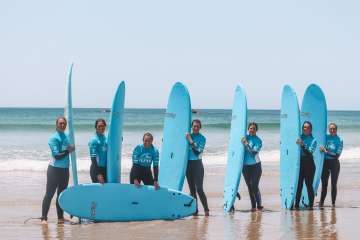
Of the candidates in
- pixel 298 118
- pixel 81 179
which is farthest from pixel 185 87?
pixel 81 179

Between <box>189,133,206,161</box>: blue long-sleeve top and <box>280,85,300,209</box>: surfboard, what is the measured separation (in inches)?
61.8

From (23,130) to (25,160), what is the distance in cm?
2115

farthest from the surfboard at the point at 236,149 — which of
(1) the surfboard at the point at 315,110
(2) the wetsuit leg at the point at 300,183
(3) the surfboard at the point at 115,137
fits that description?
(3) the surfboard at the point at 115,137

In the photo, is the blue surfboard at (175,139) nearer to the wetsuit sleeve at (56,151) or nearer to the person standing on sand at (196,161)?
the person standing on sand at (196,161)

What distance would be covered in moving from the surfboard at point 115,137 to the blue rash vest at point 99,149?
0.29ft

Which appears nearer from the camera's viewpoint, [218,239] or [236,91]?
[218,239]

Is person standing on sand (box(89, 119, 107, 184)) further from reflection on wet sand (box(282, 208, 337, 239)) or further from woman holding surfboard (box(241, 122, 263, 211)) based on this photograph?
reflection on wet sand (box(282, 208, 337, 239))

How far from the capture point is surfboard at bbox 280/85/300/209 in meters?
9.52

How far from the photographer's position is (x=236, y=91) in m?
9.70

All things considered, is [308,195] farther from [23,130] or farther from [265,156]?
[23,130]


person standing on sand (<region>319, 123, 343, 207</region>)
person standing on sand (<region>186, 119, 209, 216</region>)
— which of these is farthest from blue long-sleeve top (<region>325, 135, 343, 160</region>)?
person standing on sand (<region>186, 119, 209, 216</region>)

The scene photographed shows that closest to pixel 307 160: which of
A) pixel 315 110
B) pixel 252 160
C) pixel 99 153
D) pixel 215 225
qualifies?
pixel 252 160

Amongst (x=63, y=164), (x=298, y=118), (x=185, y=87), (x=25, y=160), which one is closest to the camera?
(x=63, y=164)

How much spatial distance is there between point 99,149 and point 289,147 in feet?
10.3
